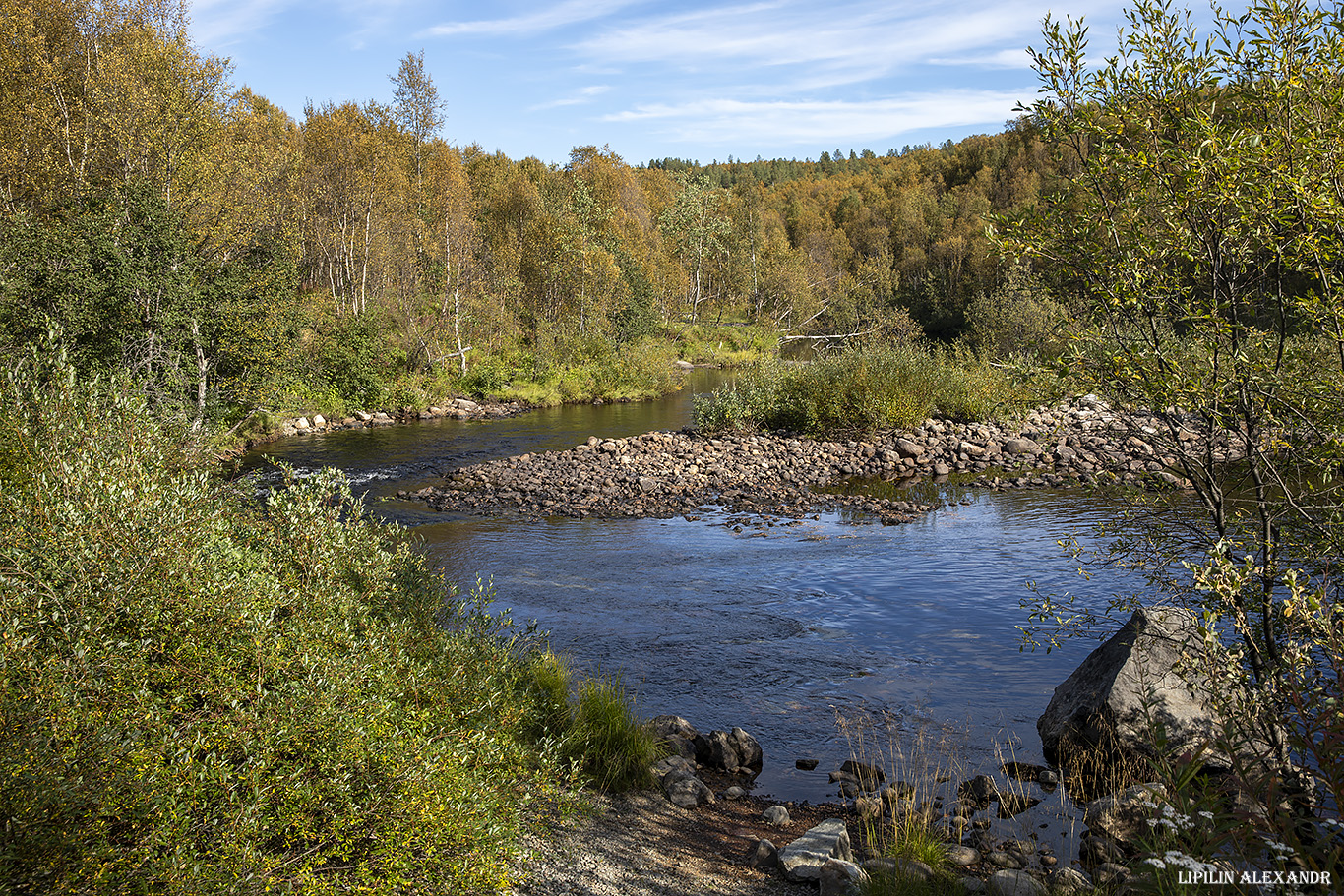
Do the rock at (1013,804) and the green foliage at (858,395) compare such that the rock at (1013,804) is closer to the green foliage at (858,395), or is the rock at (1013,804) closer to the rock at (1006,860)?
the rock at (1006,860)

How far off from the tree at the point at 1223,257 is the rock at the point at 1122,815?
1112 millimetres

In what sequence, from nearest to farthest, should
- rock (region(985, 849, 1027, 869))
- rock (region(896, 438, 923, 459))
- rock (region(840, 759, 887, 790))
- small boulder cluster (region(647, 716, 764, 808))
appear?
rock (region(985, 849, 1027, 869)) → small boulder cluster (region(647, 716, 764, 808)) → rock (region(840, 759, 887, 790)) → rock (region(896, 438, 923, 459))

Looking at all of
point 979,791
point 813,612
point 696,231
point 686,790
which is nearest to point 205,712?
point 686,790

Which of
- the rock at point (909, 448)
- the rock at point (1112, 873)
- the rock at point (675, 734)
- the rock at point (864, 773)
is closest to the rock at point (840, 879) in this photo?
the rock at point (1112, 873)

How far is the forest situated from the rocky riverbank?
5.55m

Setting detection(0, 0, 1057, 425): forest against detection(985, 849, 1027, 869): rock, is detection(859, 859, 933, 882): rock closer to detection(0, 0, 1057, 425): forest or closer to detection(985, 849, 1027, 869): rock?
detection(985, 849, 1027, 869): rock

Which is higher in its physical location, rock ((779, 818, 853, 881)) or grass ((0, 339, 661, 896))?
grass ((0, 339, 661, 896))

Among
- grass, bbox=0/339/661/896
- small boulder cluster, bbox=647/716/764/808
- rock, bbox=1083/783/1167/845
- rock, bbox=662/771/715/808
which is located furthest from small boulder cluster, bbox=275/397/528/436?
rock, bbox=1083/783/1167/845

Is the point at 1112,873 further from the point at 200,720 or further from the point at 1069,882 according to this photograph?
the point at 200,720

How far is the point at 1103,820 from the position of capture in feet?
20.6

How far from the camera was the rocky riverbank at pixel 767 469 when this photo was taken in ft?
64.8

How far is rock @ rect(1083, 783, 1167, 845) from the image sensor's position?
19.9ft

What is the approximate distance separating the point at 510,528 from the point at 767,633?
804cm

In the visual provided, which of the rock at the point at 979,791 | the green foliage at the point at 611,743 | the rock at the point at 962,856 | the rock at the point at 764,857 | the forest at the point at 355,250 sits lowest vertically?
A: the rock at the point at 979,791
